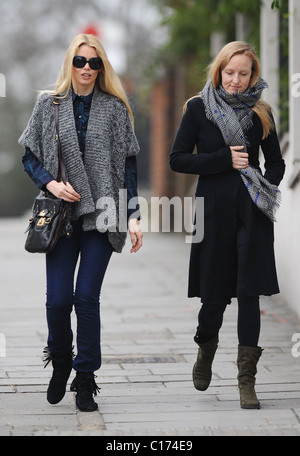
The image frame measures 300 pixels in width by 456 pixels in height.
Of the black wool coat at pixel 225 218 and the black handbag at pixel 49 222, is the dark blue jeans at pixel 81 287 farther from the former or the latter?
the black wool coat at pixel 225 218

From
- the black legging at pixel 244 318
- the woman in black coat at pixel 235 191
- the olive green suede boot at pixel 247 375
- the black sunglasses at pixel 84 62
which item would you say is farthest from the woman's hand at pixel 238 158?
the olive green suede boot at pixel 247 375

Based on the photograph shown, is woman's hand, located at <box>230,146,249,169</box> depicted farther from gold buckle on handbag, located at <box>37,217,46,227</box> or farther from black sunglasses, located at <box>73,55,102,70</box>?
gold buckle on handbag, located at <box>37,217,46,227</box>

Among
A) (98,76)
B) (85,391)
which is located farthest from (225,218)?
(85,391)

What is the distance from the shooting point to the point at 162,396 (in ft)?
16.2

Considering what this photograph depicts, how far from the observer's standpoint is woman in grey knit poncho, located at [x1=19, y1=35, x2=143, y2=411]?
457cm

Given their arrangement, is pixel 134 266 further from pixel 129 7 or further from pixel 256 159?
pixel 129 7

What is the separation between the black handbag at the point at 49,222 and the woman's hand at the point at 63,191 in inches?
1.3

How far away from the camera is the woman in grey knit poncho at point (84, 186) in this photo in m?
4.57

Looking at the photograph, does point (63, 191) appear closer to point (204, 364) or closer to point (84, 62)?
point (84, 62)

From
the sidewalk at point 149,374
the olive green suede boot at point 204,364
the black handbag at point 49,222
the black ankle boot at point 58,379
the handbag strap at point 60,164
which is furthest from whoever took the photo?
the olive green suede boot at point 204,364

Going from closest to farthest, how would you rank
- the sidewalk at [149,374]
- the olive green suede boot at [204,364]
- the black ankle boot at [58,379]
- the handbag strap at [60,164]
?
the sidewalk at [149,374]
the handbag strap at [60,164]
the black ankle boot at [58,379]
the olive green suede boot at [204,364]

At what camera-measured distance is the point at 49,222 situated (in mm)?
4512

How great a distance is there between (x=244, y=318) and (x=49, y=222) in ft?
3.54
